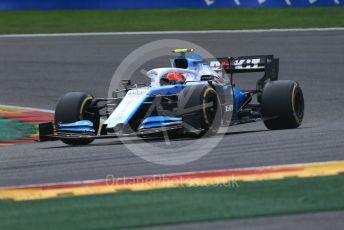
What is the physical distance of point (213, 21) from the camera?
28156mm

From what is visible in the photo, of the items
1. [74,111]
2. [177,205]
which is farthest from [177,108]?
[177,205]

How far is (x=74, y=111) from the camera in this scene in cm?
1262

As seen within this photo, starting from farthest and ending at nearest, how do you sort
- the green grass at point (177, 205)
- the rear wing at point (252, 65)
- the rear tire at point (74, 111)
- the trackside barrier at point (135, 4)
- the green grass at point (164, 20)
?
1. the trackside barrier at point (135, 4)
2. the green grass at point (164, 20)
3. the rear wing at point (252, 65)
4. the rear tire at point (74, 111)
5. the green grass at point (177, 205)

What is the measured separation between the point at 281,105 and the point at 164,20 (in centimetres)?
1573

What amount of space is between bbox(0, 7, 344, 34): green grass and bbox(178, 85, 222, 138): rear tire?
14.8m

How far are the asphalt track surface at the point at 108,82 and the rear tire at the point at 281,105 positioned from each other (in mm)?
192

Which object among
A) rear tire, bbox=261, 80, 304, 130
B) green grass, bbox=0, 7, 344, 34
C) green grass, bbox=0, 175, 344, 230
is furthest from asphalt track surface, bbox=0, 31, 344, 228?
green grass, bbox=0, 7, 344, 34

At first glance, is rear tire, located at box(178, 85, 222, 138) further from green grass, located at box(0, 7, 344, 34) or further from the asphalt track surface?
green grass, located at box(0, 7, 344, 34)

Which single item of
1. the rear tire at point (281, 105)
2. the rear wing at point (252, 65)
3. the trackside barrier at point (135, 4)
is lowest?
the rear tire at point (281, 105)

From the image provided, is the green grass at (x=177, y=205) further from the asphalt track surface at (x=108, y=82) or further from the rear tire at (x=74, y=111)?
the rear tire at (x=74, y=111)

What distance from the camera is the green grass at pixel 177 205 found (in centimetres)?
713

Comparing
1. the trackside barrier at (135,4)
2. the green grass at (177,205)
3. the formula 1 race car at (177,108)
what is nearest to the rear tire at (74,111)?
the formula 1 race car at (177,108)

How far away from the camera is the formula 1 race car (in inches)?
473

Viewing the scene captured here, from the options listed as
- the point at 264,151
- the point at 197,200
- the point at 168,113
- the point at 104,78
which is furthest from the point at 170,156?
the point at 104,78
